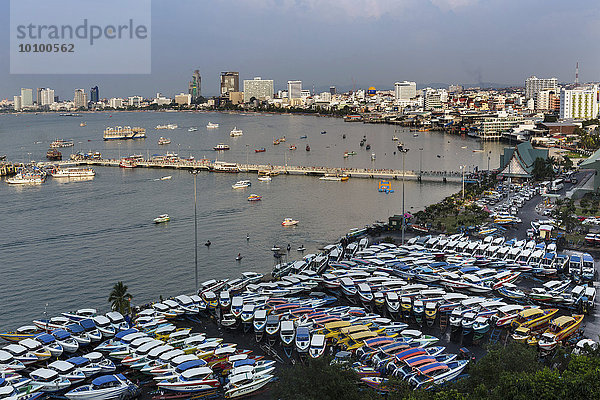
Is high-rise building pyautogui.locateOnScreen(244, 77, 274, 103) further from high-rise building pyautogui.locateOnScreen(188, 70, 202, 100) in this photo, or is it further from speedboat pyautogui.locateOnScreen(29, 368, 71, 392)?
speedboat pyautogui.locateOnScreen(29, 368, 71, 392)

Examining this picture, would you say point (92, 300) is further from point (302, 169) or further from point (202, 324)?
point (302, 169)

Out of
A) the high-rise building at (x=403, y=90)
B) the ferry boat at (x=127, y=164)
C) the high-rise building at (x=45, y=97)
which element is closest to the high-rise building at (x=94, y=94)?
the high-rise building at (x=45, y=97)

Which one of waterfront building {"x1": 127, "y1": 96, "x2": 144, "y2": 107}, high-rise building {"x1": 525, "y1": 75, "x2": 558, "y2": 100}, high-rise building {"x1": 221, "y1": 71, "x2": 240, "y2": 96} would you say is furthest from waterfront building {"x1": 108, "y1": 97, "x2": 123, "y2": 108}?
high-rise building {"x1": 525, "y1": 75, "x2": 558, "y2": 100}

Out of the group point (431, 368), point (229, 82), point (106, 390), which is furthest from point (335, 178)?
point (229, 82)

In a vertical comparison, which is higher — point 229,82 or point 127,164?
point 229,82

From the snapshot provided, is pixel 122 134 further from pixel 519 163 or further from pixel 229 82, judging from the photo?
pixel 229 82

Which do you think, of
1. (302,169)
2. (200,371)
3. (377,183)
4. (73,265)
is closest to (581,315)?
(200,371)

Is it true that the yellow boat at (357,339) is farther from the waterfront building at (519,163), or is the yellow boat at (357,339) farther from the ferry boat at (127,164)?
the ferry boat at (127,164)
